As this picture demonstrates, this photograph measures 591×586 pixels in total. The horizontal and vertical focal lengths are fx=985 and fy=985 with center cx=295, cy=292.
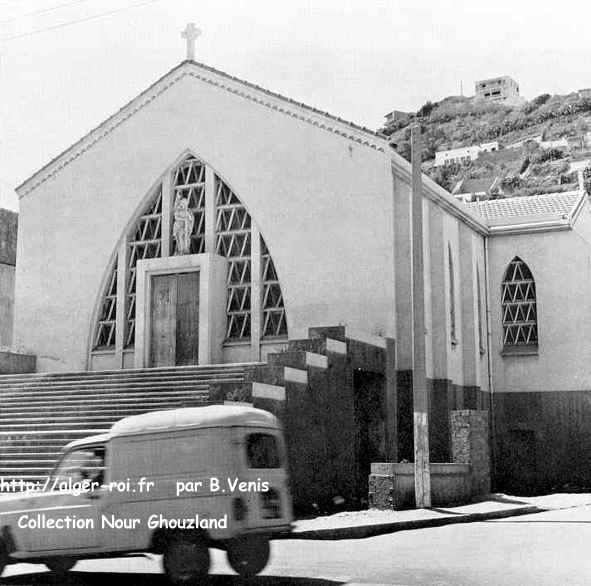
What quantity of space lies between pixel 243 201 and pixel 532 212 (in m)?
9.32

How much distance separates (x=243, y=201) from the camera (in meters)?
23.2

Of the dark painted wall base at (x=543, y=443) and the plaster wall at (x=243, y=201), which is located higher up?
the plaster wall at (x=243, y=201)

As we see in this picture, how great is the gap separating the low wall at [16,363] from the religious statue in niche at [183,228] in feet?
15.1

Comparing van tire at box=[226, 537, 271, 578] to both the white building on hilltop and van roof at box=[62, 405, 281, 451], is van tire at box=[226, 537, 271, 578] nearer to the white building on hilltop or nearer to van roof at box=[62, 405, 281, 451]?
van roof at box=[62, 405, 281, 451]

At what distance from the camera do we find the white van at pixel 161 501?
29.5 ft

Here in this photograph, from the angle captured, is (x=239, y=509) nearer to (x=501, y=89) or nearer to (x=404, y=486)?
(x=404, y=486)

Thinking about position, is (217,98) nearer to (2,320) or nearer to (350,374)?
(350,374)

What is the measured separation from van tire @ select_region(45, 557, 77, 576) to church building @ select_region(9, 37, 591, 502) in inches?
374

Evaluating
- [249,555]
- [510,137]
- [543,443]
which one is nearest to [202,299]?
[543,443]

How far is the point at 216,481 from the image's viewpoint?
926 cm

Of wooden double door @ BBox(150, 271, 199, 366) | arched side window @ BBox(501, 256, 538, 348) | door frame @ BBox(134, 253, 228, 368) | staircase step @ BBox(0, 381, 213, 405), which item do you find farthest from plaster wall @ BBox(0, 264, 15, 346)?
arched side window @ BBox(501, 256, 538, 348)

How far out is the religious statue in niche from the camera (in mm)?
23594

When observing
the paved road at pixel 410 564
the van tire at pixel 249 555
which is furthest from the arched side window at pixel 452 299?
the van tire at pixel 249 555

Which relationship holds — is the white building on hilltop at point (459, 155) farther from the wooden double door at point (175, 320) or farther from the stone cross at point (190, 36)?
the wooden double door at point (175, 320)
